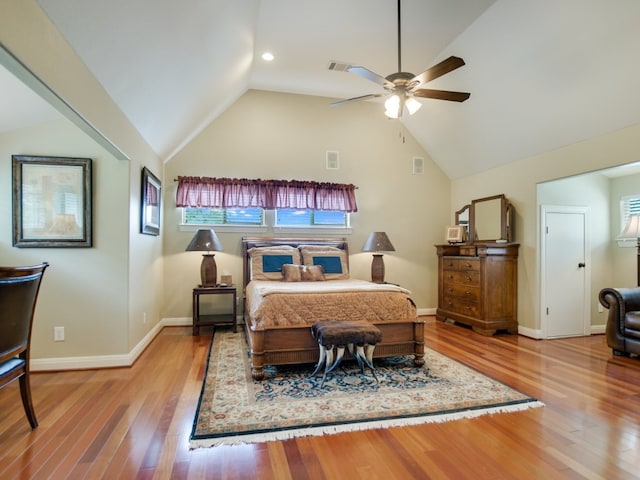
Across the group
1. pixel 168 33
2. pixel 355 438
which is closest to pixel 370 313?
pixel 355 438

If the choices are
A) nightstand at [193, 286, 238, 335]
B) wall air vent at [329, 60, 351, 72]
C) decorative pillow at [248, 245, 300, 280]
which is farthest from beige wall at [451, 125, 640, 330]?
nightstand at [193, 286, 238, 335]

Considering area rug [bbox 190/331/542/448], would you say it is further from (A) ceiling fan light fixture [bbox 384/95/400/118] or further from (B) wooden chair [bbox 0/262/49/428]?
(A) ceiling fan light fixture [bbox 384/95/400/118]

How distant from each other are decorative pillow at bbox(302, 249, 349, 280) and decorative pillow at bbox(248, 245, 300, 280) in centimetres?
16

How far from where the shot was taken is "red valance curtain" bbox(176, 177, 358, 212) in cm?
489

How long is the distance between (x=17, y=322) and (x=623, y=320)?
538 centimetres

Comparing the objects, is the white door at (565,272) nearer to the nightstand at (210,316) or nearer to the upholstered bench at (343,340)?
the upholstered bench at (343,340)

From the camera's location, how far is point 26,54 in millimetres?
1631

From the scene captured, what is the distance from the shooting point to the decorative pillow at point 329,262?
15.6 feet

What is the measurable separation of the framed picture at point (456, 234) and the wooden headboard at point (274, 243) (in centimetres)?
180

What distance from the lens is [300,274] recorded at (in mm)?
4418

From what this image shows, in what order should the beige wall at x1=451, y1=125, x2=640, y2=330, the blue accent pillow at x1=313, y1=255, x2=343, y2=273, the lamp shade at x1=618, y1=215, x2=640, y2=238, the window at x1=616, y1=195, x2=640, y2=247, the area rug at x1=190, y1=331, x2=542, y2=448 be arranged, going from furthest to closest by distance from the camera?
the blue accent pillow at x1=313, y1=255, x2=343, y2=273 → the window at x1=616, y1=195, x2=640, y2=247 → the lamp shade at x1=618, y1=215, x2=640, y2=238 → the beige wall at x1=451, y1=125, x2=640, y2=330 → the area rug at x1=190, y1=331, x2=542, y2=448

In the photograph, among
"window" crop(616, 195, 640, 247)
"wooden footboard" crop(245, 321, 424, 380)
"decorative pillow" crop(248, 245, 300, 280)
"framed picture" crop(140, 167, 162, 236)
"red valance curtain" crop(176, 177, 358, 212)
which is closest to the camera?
"wooden footboard" crop(245, 321, 424, 380)

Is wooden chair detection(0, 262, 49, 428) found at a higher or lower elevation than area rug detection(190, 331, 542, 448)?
higher

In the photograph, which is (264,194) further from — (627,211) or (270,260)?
(627,211)
